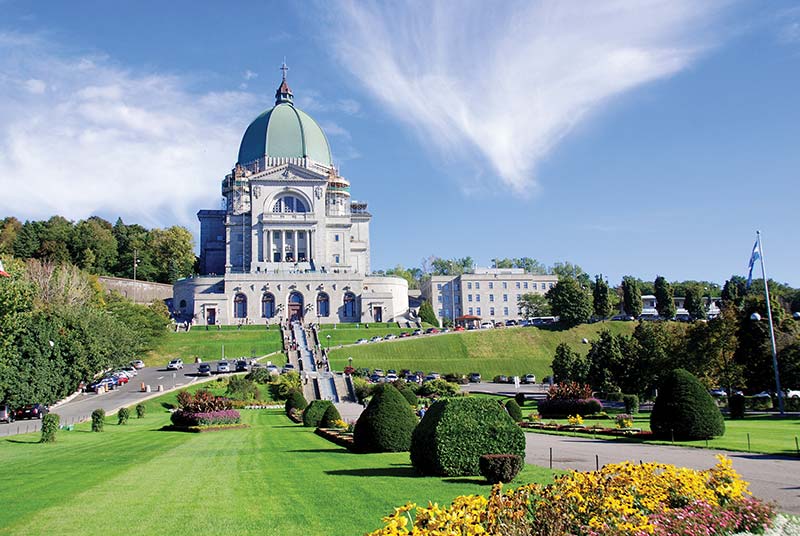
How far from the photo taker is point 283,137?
105 m

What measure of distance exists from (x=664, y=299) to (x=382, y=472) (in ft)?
308

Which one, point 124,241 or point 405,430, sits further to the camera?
point 124,241

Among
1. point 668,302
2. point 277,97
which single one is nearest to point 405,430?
point 668,302

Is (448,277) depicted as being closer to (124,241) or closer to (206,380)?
(124,241)

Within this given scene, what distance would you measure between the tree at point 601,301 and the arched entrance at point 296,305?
4174 cm

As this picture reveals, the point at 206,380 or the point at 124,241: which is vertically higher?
the point at 124,241

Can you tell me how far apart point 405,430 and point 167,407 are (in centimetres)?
3196

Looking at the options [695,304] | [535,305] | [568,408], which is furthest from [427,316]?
[568,408]

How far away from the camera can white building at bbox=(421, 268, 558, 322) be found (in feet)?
370

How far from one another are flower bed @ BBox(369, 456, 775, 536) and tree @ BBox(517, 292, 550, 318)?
96.8 metres

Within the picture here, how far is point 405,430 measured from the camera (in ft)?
67.2

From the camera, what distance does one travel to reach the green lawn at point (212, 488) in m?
12.0

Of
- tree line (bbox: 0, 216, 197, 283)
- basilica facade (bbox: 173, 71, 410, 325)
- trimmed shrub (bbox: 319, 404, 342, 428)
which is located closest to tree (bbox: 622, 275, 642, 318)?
basilica facade (bbox: 173, 71, 410, 325)

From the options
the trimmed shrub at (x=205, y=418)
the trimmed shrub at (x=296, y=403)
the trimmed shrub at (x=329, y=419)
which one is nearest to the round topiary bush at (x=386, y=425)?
the trimmed shrub at (x=329, y=419)
